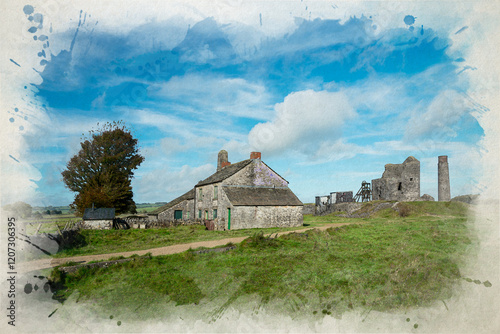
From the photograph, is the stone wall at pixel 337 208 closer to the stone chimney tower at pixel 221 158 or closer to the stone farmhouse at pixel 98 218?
the stone chimney tower at pixel 221 158

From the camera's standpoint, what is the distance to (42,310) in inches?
280

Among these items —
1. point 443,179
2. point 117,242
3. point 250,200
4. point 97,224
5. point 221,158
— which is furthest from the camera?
point 443,179

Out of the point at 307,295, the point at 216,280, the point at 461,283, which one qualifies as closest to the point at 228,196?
the point at 216,280

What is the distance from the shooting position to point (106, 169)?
35719 mm

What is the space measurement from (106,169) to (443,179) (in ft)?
161

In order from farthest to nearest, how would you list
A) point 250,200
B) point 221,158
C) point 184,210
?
point 221,158
point 184,210
point 250,200

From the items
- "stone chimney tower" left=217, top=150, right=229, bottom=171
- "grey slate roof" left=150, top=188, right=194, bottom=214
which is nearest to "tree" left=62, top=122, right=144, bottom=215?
"grey slate roof" left=150, top=188, right=194, bottom=214

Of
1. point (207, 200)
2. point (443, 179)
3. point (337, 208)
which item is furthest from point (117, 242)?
point (443, 179)

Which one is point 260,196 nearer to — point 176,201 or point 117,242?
point 117,242

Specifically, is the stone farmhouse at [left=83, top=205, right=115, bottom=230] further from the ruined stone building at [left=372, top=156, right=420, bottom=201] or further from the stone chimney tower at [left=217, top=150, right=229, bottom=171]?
the ruined stone building at [left=372, top=156, right=420, bottom=201]

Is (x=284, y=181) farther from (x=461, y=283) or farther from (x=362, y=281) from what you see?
(x=461, y=283)

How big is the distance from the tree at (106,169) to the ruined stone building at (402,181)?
38.1 m

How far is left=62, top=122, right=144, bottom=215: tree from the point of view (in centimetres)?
3475

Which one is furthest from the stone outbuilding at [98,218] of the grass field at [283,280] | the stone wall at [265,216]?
the grass field at [283,280]
